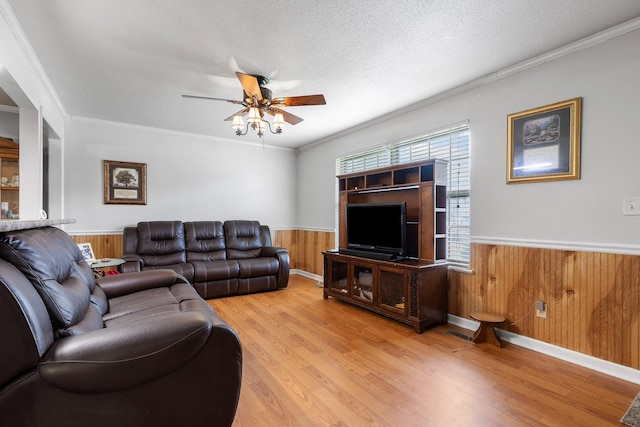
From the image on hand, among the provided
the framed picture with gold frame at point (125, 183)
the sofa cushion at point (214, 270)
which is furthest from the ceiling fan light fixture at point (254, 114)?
the framed picture with gold frame at point (125, 183)

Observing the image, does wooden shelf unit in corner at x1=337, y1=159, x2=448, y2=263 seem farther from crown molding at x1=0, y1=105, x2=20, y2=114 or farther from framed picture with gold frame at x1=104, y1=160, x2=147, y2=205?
crown molding at x1=0, y1=105, x2=20, y2=114

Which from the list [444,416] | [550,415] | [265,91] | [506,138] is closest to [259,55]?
[265,91]

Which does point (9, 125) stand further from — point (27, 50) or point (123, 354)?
point (123, 354)

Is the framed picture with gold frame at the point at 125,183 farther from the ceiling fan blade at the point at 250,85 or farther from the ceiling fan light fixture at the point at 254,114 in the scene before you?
the ceiling fan blade at the point at 250,85

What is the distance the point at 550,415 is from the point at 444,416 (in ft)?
1.99

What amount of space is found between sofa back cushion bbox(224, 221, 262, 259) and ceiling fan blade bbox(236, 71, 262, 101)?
2662 millimetres

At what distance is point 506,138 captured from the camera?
277 centimetres

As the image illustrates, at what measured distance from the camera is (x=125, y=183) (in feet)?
14.7

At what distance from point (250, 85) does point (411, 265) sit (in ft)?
7.28

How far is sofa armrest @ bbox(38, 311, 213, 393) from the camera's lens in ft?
3.63

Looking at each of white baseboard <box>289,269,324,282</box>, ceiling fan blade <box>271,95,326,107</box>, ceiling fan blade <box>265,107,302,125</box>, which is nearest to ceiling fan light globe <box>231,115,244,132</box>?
ceiling fan blade <box>265,107,302,125</box>

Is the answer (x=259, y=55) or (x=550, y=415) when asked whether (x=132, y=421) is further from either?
(x=259, y=55)

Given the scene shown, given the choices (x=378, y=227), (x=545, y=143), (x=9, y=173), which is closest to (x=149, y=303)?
(x=378, y=227)

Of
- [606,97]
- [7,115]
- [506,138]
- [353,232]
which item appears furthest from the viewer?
[353,232]
